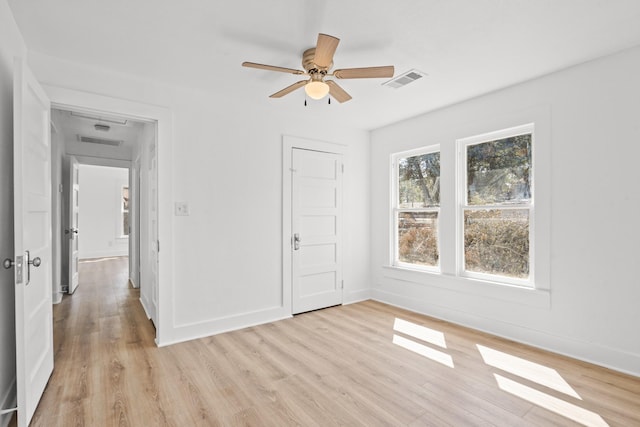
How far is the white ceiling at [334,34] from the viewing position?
6.60 ft

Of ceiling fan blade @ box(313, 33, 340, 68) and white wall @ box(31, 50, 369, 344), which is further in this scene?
white wall @ box(31, 50, 369, 344)

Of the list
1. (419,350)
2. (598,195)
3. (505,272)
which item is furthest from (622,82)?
(419,350)

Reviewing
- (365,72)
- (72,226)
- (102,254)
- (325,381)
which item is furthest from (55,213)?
(102,254)

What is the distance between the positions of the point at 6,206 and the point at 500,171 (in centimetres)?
405

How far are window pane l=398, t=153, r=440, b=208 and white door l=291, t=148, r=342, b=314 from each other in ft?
2.85

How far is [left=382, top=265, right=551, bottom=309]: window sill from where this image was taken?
300 centimetres

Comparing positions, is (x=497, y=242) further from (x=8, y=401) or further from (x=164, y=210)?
(x=8, y=401)

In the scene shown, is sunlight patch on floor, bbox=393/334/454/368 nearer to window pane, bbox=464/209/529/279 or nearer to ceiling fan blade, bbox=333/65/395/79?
window pane, bbox=464/209/529/279

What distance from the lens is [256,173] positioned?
371cm

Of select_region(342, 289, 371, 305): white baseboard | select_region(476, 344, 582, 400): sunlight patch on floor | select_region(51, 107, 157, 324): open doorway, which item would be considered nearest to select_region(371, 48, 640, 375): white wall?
select_region(476, 344, 582, 400): sunlight patch on floor

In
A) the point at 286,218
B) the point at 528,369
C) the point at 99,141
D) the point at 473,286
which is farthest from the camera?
the point at 99,141

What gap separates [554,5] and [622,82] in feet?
3.62

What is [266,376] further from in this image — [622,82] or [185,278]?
[622,82]

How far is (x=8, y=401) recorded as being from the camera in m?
1.96
